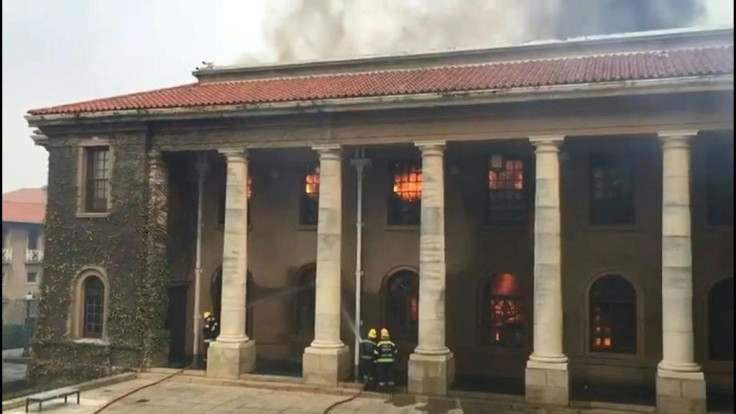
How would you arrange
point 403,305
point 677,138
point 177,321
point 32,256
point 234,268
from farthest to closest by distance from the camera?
1. point 32,256
2. point 177,321
3. point 403,305
4. point 234,268
5. point 677,138

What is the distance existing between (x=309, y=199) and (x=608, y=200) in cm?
958

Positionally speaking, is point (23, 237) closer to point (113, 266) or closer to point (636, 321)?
point (113, 266)

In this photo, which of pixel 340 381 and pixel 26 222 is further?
pixel 26 222

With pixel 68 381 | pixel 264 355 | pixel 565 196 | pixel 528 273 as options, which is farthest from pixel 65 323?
pixel 565 196

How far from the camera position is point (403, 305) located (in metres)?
22.5

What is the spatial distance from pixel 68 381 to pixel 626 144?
1831cm

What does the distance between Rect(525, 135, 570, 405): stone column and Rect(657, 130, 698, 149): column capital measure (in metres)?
2.41

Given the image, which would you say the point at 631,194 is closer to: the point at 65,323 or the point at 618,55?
the point at 618,55

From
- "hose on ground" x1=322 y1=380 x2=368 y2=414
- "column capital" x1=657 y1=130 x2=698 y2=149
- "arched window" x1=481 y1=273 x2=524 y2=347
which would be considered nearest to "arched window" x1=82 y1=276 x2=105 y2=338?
"hose on ground" x1=322 y1=380 x2=368 y2=414

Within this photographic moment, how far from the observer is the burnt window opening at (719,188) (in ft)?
63.8

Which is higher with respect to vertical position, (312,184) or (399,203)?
(312,184)

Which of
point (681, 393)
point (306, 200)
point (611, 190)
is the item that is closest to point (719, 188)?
point (611, 190)

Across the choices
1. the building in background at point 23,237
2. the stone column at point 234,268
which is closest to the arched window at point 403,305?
the stone column at point 234,268

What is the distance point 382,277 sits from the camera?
22500mm
